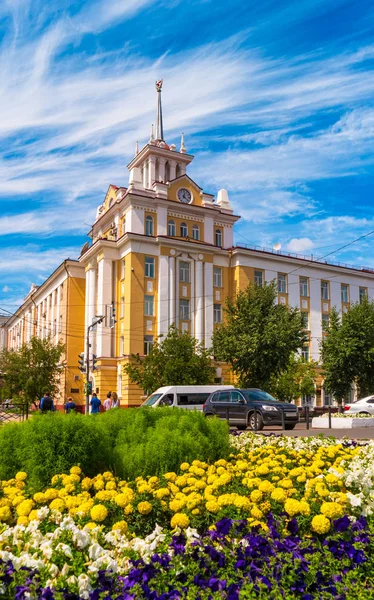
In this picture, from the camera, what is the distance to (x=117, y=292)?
150ft

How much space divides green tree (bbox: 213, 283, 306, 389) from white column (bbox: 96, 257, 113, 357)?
1098 cm

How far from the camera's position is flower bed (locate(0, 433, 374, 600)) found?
2.88 m

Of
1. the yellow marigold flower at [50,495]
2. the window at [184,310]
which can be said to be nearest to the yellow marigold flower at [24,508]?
the yellow marigold flower at [50,495]

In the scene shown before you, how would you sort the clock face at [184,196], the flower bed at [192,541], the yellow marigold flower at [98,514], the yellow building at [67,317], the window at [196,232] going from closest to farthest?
the flower bed at [192,541] → the yellow marigold flower at [98,514] → the window at [196,232] → the clock face at [184,196] → the yellow building at [67,317]

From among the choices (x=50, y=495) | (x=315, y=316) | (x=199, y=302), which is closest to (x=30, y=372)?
(x=199, y=302)

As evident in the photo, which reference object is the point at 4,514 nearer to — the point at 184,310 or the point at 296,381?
the point at 184,310

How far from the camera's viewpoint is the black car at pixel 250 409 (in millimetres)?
19391

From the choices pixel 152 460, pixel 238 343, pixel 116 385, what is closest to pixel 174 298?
pixel 116 385

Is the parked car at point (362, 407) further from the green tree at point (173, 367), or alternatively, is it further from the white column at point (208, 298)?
the white column at point (208, 298)

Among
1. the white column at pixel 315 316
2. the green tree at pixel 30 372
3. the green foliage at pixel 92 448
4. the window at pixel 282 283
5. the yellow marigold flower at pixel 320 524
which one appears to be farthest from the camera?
the white column at pixel 315 316

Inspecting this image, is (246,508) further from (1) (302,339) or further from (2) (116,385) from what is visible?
(2) (116,385)

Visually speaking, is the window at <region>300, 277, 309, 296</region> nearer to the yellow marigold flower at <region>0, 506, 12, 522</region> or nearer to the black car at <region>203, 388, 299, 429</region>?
the black car at <region>203, 388, 299, 429</region>

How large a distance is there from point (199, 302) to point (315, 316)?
12949 mm

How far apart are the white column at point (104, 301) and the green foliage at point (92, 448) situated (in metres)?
36.6
